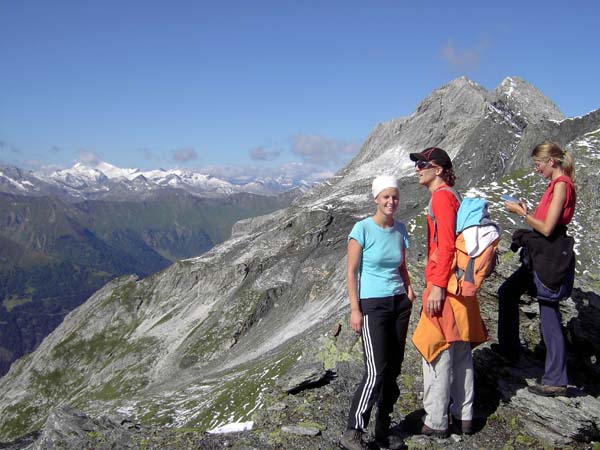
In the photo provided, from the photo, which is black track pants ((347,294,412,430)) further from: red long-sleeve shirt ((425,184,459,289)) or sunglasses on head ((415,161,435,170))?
sunglasses on head ((415,161,435,170))

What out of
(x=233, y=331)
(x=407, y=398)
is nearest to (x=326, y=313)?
(x=233, y=331)

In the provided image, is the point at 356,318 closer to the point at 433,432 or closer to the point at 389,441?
the point at 389,441

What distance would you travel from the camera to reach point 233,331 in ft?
286

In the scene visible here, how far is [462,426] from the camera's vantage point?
36.0 feet

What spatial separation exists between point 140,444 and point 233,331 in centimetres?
7759

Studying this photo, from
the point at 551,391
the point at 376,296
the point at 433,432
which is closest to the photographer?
the point at 376,296

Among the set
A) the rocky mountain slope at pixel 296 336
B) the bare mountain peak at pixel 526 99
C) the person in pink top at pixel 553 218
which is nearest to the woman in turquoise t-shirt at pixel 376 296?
the rocky mountain slope at pixel 296 336

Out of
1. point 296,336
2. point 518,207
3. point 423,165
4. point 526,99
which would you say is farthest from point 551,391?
point 526,99

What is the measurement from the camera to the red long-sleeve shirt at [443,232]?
10023 mm

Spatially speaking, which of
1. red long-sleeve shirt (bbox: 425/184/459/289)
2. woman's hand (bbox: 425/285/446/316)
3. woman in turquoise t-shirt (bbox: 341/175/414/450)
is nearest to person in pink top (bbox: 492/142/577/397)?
red long-sleeve shirt (bbox: 425/184/459/289)

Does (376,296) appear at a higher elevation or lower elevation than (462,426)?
A: higher

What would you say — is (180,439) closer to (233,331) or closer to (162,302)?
(233,331)

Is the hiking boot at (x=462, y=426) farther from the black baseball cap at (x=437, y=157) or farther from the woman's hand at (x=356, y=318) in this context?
the black baseball cap at (x=437, y=157)

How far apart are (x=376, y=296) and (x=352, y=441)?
3043 mm
